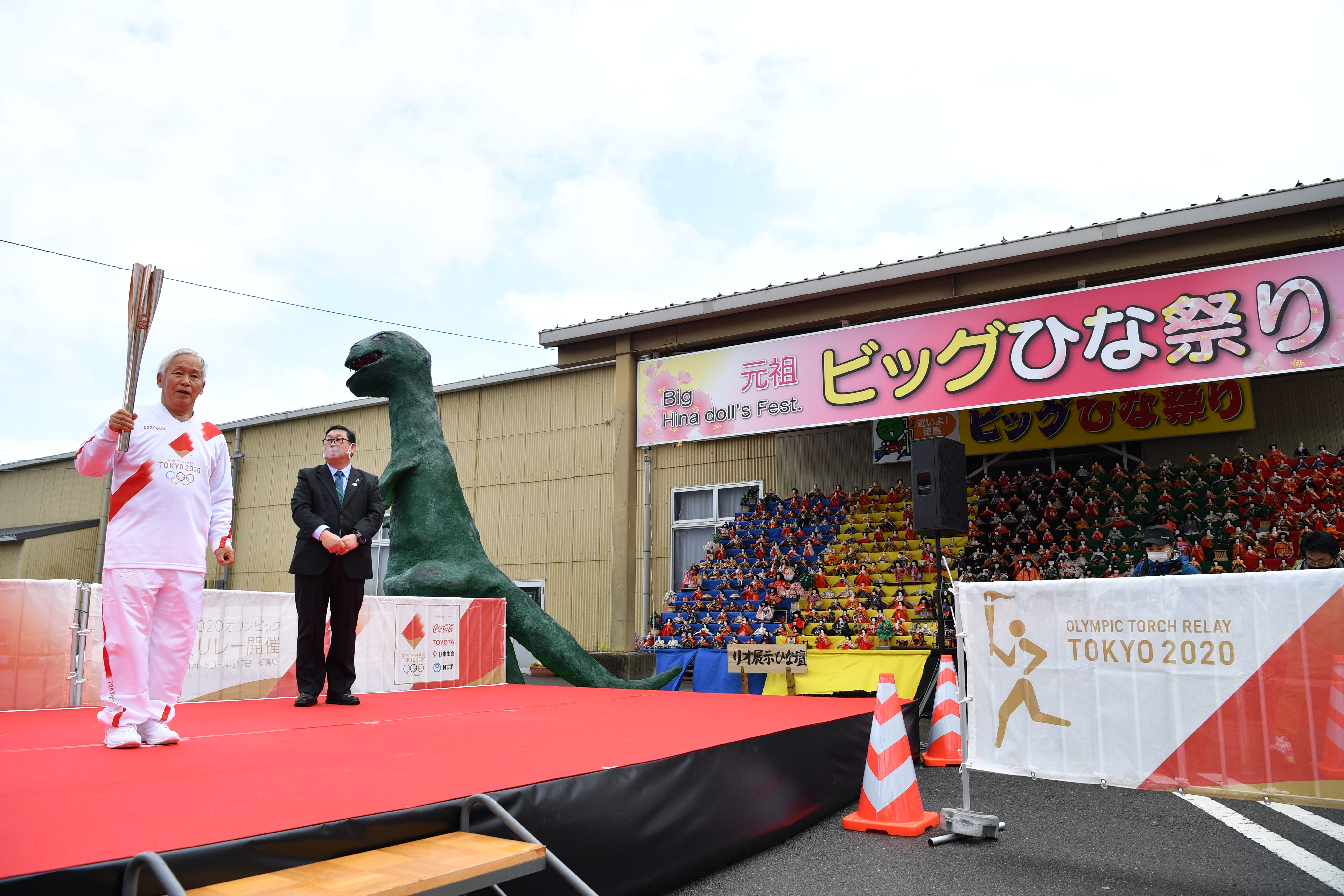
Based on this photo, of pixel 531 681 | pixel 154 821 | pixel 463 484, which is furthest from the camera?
pixel 463 484

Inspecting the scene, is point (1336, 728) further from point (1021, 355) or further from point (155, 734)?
point (1021, 355)

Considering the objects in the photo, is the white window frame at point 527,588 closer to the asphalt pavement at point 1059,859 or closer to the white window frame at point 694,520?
the white window frame at point 694,520

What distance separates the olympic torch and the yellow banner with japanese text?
35.9 ft

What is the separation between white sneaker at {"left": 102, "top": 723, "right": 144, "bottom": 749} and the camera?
314cm

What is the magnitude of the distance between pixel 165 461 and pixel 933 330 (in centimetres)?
873

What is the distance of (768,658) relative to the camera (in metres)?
9.24

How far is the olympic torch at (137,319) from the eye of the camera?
10.1 feet

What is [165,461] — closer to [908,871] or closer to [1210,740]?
[908,871]

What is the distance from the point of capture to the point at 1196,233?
9.34 meters

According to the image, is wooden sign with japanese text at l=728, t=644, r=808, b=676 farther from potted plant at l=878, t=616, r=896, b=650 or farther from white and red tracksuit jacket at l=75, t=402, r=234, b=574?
white and red tracksuit jacket at l=75, t=402, r=234, b=574

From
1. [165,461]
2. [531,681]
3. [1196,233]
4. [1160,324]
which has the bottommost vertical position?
[531,681]

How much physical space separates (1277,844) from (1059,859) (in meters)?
1.05

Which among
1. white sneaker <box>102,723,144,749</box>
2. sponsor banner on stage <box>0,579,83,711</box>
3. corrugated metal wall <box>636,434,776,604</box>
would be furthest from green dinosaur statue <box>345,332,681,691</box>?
corrugated metal wall <box>636,434,776,604</box>

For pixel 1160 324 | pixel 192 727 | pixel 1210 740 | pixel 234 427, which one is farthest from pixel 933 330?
pixel 234 427
